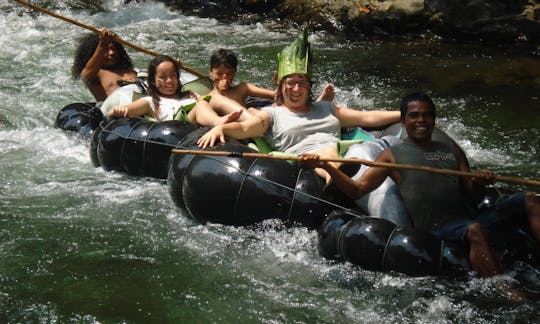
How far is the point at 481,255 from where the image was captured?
3.70 m

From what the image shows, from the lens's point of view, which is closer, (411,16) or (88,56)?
(88,56)

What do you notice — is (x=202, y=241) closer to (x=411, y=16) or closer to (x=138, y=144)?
(x=138, y=144)

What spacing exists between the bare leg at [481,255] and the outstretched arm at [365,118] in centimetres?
157

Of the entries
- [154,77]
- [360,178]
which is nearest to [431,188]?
[360,178]

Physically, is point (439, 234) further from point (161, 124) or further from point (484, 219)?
point (161, 124)

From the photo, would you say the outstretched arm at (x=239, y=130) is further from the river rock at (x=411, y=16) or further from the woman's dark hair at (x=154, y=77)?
the river rock at (x=411, y=16)

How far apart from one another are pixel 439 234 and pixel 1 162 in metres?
4.29

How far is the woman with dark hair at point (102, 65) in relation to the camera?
260 inches

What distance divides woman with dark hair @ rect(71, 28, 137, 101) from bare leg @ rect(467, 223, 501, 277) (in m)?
4.08

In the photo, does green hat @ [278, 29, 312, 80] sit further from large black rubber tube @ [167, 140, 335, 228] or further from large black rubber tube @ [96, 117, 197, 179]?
large black rubber tube @ [96, 117, 197, 179]

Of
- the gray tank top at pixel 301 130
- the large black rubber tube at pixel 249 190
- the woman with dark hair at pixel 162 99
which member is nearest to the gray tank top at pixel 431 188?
the large black rubber tube at pixel 249 190

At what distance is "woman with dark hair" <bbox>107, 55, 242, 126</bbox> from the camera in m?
5.81

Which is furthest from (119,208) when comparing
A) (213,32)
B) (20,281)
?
(213,32)

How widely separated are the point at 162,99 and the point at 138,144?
60 centimetres
